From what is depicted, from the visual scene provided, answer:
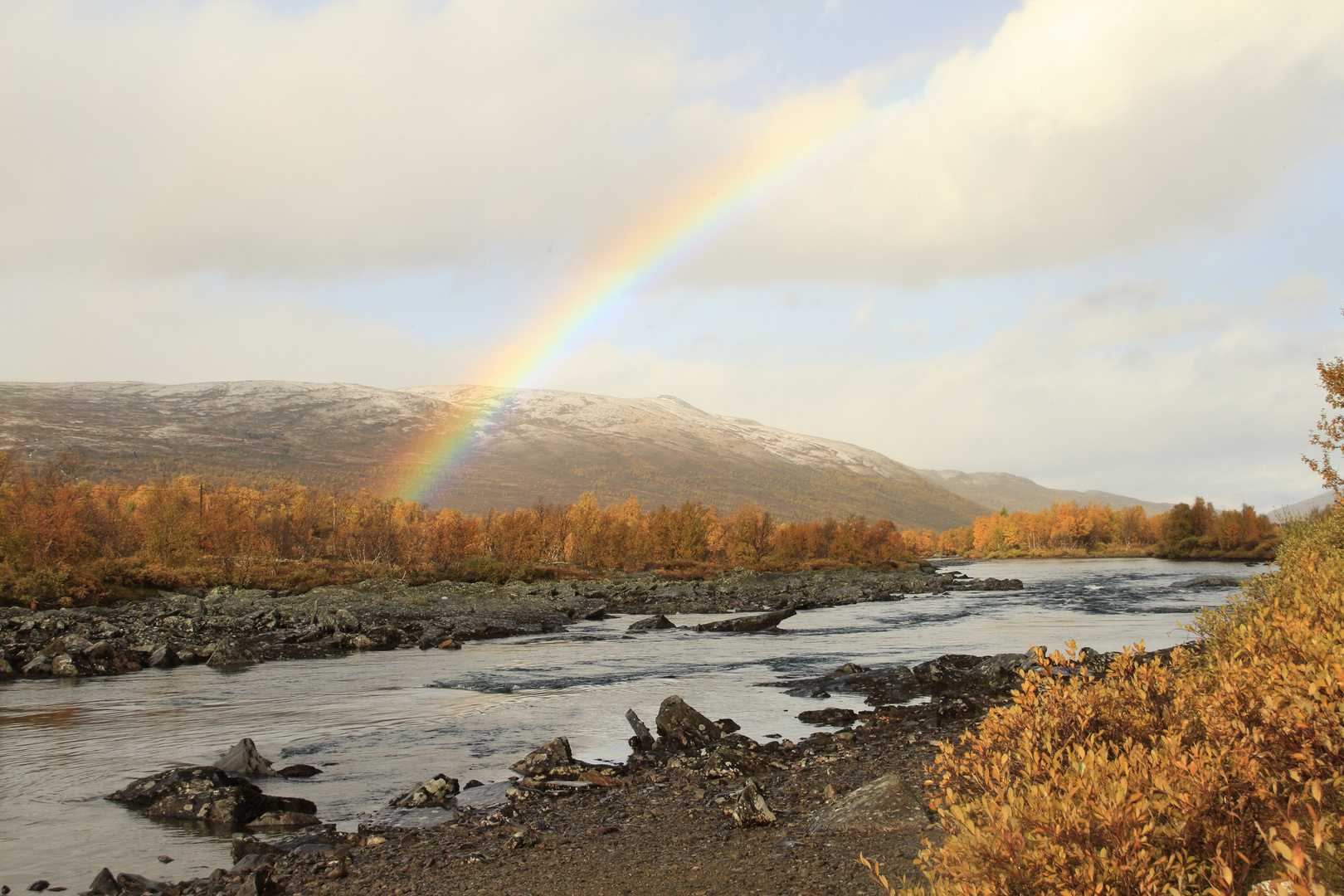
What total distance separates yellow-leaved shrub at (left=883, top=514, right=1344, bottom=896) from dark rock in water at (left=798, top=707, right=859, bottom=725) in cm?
1197

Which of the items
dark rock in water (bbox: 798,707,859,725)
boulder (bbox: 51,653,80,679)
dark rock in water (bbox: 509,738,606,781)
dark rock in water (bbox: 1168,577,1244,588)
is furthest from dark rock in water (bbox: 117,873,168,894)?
dark rock in water (bbox: 1168,577,1244,588)

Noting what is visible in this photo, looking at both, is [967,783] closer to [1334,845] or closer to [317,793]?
[1334,845]

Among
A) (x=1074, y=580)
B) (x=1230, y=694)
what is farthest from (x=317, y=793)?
(x=1074, y=580)

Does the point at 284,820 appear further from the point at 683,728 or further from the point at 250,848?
the point at 683,728

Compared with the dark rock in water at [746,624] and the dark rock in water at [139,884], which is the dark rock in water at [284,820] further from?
the dark rock in water at [746,624]

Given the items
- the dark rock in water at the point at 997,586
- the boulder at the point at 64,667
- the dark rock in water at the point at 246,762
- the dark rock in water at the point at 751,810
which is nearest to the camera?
the dark rock in water at the point at 751,810

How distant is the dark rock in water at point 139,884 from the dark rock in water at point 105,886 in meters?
0.08

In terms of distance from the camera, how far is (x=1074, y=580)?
286 ft

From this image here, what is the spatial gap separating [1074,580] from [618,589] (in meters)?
52.0

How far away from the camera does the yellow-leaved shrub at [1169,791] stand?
439cm

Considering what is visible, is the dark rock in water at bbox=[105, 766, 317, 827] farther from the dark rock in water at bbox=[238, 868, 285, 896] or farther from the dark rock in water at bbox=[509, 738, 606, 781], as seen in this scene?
the dark rock in water at bbox=[509, 738, 606, 781]

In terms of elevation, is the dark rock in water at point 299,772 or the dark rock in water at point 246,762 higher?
the dark rock in water at point 246,762

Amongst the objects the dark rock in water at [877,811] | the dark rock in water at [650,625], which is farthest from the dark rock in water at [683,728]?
the dark rock in water at [650,625]

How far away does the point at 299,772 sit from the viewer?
49.1 feet
